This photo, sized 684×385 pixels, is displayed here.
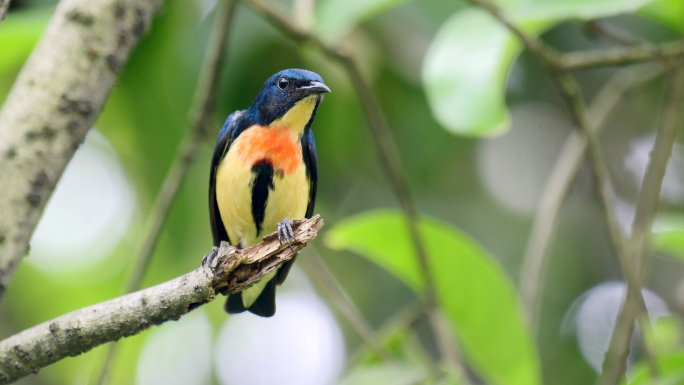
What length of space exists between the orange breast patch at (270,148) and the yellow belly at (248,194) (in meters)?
0.02

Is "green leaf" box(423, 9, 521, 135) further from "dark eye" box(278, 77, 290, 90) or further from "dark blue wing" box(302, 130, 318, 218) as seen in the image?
"dark eye" box(278, 77, 290, 90)

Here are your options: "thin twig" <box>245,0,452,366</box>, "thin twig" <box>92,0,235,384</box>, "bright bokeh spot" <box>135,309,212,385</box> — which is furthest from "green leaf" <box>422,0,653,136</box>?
"bright bokeh spot" <box>135,309,212,385</box>

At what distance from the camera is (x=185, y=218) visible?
143 inches

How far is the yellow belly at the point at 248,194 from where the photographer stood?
2494 mm

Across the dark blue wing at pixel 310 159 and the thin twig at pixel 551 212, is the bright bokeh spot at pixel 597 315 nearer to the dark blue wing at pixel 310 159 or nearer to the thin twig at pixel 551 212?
the thin twig at pixel 551 212

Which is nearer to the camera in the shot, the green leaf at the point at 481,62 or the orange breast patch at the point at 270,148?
the orange breast patch at the point at 270,148

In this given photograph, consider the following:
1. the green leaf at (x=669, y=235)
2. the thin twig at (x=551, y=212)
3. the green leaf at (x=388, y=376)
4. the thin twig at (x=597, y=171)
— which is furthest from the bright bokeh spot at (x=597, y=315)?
the green leaf at (x=388, y=376)

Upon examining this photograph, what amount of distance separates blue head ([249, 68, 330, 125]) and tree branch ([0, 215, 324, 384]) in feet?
1.48

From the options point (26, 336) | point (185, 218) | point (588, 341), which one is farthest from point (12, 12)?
point (588, 341)

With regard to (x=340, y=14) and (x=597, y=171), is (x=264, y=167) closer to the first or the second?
Result: (x=340, y=14)

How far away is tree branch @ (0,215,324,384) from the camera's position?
1.81 metres

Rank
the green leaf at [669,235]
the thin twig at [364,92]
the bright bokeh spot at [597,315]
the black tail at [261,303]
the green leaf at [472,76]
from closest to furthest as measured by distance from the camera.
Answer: the black tail at [261,303]
the green leaf at [472,76]
the thin twig at [364,92]
the green leaf at [669,235]
the bright bokeh spot at [597,315]

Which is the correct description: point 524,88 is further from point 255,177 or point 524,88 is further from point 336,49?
point 255,177

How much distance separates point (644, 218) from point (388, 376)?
2.07 meters
